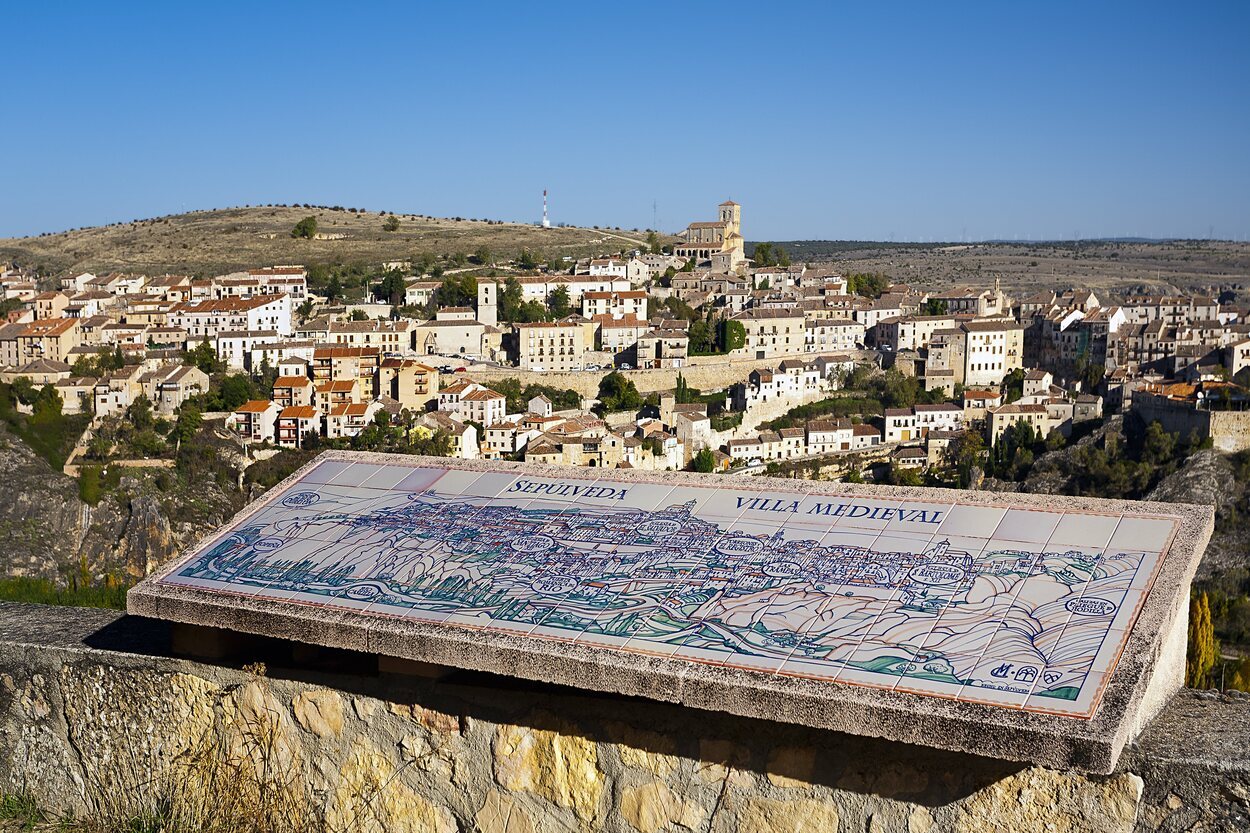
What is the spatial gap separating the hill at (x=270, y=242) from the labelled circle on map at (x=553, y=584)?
5811 cm

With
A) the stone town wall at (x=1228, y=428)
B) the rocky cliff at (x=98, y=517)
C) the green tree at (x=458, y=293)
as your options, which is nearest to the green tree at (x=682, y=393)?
the green tree at (x=458, y=293)

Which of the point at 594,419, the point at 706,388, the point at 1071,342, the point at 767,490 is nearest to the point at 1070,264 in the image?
the point at 1071,342

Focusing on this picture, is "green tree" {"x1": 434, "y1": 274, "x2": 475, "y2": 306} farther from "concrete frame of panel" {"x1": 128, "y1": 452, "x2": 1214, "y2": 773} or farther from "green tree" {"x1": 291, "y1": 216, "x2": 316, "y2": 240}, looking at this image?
"concrete frame of panel" {"x1": 128, "y1": 452, "x2": 1214, "y2": 773}

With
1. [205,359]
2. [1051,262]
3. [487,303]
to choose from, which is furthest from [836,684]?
[1051,262]

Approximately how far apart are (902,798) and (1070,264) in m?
99.7

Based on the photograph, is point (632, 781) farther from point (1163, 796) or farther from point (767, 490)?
point (1163, 796)

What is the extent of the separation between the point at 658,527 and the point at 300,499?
3.73 feet

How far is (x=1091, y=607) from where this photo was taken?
2371mm

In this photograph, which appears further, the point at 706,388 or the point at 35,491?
the point at 706,388

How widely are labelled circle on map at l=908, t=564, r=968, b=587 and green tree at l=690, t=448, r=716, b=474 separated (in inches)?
1341

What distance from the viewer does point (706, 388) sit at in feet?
146

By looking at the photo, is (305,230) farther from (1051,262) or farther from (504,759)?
(504,759)

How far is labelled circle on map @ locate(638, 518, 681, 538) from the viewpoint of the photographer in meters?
3.00

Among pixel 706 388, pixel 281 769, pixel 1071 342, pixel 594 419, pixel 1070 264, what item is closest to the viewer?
pixel 281 769
